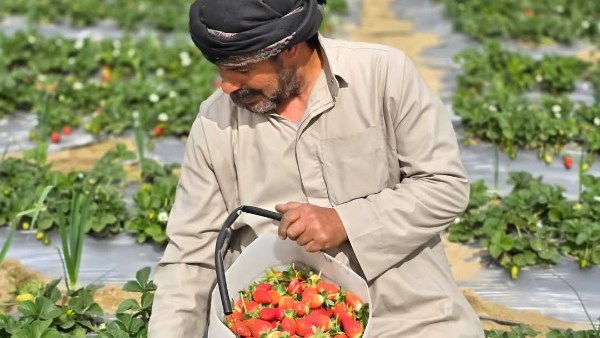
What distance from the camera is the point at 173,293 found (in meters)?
2.47

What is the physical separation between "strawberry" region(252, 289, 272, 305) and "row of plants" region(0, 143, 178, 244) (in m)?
1.46

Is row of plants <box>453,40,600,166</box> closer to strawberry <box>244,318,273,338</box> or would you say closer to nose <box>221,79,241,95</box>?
nose <box>221,79,241,95</box>

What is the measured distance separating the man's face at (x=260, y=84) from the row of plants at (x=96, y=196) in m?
1.41

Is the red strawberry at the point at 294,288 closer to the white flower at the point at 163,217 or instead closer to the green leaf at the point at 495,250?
the green leaf at the point at 495,250

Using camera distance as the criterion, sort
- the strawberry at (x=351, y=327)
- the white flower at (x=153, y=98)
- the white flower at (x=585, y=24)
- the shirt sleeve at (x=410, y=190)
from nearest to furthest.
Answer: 1. the strawberry at (x=351, y=327)
2. the shirt sleeve at (x=410, y=190)
3. the white flower at (x=153, y=98)
4. the white flower at (x=585, y=24)

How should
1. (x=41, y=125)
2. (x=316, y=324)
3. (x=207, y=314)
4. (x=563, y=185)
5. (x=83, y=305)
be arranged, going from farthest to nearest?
(x=41, y=125)
(x=563, y=185)
(x=83, y=305)
(x=207, y=314)
(x=316, y=324)

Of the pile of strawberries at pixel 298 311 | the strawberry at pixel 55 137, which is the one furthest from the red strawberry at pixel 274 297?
the strawberry at pixel 55 137

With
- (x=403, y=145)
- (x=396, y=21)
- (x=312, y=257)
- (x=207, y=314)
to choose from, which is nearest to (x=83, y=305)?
(x=207, y=314)

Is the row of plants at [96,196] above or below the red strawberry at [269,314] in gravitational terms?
below

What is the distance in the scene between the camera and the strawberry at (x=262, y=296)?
7.55 feet

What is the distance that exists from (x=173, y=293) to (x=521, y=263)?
1609mm

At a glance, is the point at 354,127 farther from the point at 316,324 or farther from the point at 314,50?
the point at 316,324

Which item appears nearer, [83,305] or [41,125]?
[83,305]

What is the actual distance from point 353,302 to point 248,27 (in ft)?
2.37
